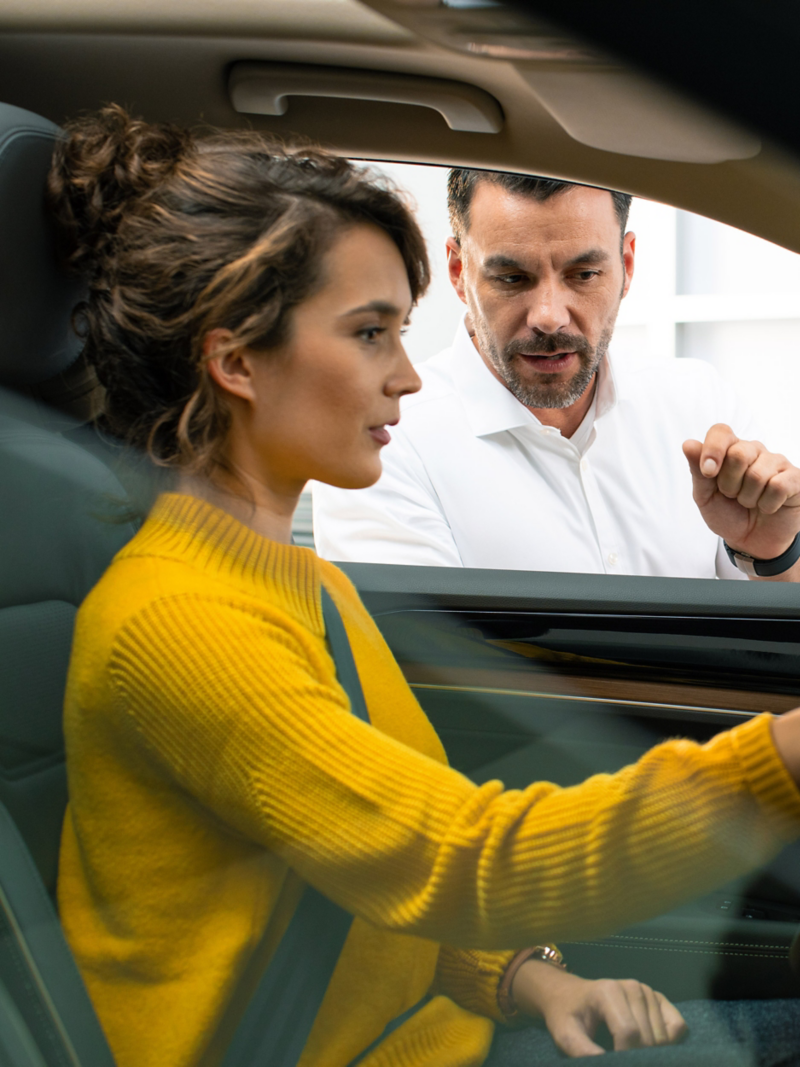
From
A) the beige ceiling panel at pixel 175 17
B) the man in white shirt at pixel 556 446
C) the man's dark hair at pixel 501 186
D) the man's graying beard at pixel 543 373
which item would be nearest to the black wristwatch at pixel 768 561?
the man in white shirt at pixel 556 446

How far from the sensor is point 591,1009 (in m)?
0.90

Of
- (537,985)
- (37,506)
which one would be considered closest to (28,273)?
(37,506)

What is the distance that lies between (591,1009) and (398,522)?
79 cm

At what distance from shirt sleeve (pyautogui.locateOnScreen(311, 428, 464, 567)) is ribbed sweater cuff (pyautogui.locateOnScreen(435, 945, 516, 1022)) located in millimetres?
485

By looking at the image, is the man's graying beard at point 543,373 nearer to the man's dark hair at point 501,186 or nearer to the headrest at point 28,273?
the man's dark hair at point 501,186

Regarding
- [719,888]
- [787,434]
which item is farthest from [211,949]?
[787,434]

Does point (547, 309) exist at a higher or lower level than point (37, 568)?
higher

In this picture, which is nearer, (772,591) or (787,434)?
(772,591)

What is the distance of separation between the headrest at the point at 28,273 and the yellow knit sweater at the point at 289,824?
0.77 ft

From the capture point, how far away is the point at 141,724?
72cm

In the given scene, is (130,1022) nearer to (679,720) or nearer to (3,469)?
(3,469)

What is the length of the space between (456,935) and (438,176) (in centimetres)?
89

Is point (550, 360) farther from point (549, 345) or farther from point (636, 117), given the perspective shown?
point (636, 117)

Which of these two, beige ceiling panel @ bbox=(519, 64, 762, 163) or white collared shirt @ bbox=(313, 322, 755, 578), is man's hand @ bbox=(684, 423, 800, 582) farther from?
beige ceiling panel @ bbox=(519, 64, 762, 163)
